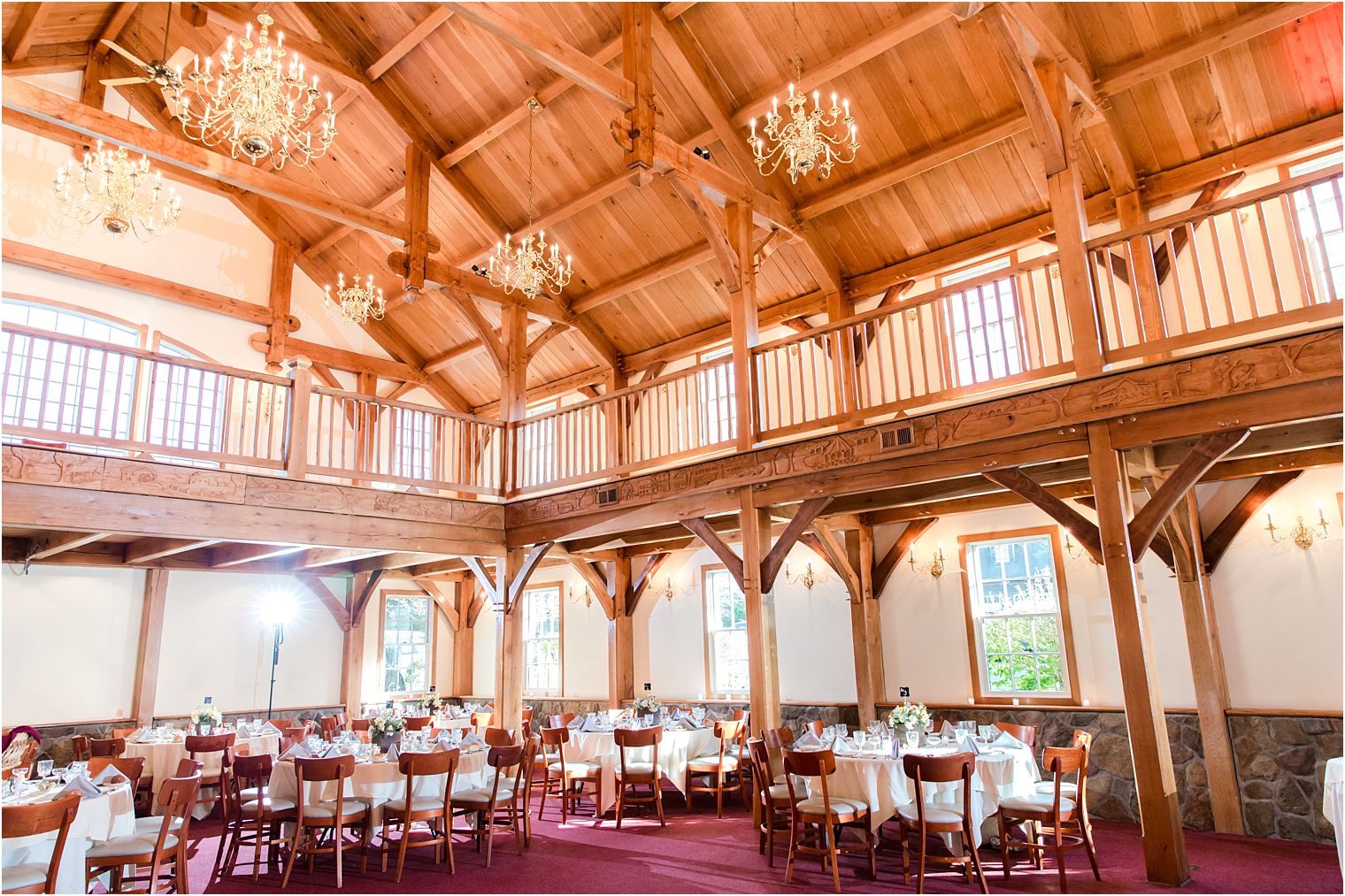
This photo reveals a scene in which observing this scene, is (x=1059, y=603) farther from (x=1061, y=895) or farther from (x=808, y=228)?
(x=808, y=228)

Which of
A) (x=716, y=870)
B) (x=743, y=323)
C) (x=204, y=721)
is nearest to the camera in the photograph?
(x=716, y=870)

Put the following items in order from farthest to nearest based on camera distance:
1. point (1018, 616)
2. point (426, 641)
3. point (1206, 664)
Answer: point (426, 641) < point (1018, 616) < point (1206, 664)

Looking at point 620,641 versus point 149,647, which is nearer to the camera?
point 149,647

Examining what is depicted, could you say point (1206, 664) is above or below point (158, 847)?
above

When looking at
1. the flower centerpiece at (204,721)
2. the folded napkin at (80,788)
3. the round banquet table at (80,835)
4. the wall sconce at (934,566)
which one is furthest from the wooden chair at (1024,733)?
the flower centerpiece at (204,721)

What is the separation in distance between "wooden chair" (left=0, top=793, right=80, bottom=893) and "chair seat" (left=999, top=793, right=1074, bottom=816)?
588 cm

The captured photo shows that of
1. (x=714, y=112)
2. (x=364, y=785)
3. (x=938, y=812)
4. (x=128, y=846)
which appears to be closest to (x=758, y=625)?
(x=938, y=812)

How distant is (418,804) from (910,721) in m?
4.00

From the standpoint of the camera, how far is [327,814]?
6.30 metres

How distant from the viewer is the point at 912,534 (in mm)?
10047

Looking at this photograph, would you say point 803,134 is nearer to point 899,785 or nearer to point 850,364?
point 850,364

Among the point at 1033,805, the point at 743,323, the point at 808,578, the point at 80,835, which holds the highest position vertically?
the point at 743,323

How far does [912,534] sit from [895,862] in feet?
14.5

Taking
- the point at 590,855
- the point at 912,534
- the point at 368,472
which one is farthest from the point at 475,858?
the point at 912,534
